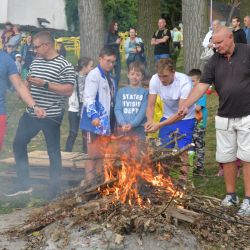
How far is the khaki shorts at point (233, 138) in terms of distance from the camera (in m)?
7.00

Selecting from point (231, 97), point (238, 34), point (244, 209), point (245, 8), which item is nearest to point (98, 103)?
point (231, 97)

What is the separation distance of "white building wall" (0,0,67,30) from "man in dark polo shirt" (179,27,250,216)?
35169mm

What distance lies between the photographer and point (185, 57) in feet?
45.2

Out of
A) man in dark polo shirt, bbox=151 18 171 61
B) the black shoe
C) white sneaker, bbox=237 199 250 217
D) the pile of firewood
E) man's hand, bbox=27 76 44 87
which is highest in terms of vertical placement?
man in dark polo shirt, bbox=151 18 171 61

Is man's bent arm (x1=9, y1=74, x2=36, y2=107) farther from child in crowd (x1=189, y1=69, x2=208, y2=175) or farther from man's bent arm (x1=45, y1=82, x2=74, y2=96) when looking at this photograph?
child in crowd (x1=189, y1=69, x2=208, y2=175)

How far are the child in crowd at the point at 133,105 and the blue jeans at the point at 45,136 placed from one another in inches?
31.3

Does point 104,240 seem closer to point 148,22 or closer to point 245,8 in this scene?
point 148,22

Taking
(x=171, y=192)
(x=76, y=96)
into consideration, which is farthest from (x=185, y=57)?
(x=171, y=192)

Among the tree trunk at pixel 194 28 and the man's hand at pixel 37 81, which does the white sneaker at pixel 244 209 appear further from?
the tree trunk at pixel 194 28

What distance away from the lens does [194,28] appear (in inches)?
525

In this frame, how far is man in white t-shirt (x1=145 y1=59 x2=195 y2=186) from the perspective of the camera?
768 cm

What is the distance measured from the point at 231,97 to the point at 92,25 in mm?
7269

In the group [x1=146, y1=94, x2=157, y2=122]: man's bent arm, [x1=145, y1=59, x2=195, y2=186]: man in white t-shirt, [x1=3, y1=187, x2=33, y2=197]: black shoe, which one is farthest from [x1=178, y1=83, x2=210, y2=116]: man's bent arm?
[x1=3, y1=187, x2=33, y2=197]: black shoe

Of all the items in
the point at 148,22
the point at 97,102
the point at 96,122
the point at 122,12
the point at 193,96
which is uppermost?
the point at 122,12
